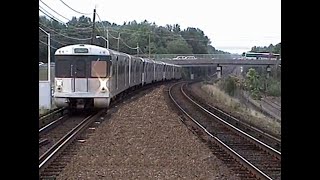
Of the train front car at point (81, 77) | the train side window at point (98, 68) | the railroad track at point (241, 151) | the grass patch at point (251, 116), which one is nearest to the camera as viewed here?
the railroad track at point (241, 151)

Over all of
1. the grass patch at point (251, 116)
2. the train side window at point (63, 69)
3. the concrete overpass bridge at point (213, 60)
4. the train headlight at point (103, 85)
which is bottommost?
the grass patch at point (251, 116)

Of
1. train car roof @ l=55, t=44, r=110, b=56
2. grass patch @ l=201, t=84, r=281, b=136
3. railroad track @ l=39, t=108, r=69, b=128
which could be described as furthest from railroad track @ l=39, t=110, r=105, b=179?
grass patch @ l=201, t=84, r=281, b=136

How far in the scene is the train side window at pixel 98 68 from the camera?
16484mm

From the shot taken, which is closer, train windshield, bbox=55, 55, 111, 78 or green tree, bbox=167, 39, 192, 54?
train windshield, bbox=55, 55, 111, 78

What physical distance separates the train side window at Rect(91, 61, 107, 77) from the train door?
25 centimetres

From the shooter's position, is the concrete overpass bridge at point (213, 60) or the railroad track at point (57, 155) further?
the concrete overpass bridge at point (213, 60)

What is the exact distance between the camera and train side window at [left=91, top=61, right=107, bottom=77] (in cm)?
1648

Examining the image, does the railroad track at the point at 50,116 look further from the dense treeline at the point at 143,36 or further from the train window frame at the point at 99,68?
the dense treeline at the point at 143,36

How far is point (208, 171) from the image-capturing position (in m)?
8.49

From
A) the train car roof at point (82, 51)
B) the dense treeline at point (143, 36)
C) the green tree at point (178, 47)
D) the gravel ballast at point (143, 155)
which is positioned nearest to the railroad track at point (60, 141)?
the gravel ballast at point (143, 155)

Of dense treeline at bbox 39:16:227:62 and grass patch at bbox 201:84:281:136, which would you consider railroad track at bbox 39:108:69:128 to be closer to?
grass patch at bbox 201:84:281:136

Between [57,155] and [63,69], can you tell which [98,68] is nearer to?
[63,69]
